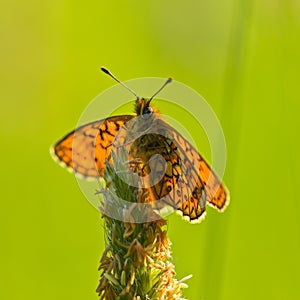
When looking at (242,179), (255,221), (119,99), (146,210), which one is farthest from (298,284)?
(146,210)

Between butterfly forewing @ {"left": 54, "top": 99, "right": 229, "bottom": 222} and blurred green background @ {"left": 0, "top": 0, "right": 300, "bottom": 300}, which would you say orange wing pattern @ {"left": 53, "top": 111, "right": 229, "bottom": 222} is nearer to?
butterfly forewing @ {"left": 54, "top": 99, "right": 229, "bottom": 222}

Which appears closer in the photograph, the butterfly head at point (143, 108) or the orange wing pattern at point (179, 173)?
the orange wing pattern at point (179, 173)

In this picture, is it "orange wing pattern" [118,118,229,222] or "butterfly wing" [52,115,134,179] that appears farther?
"butterfly wing" [52,115,134,179]

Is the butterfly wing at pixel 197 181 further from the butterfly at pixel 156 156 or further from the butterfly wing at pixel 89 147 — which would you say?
the butterfly wing at pixel 89 147

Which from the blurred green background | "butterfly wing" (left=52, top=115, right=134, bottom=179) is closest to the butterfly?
"butterfly wing" (left=52, top=115, right=134, bottom=179)

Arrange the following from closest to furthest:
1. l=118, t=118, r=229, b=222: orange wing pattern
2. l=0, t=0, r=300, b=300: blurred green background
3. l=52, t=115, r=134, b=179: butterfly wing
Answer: l=118, t=118, r=229, b=222: orange wing pattern < l=52, t=115, r=134, b=179: butterfly wing < l=0, t=0, r=300, b=300: blurred green background

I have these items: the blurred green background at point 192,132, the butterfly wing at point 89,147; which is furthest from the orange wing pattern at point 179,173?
the blurred green background at point 192,132

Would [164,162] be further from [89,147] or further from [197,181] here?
[89,147]

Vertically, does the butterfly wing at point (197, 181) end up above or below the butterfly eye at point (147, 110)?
below
